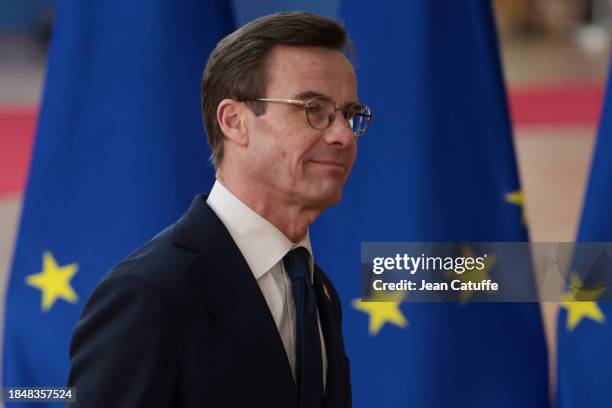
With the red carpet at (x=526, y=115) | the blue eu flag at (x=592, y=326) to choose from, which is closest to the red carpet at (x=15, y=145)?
the red carpet at (x=526, y=115)

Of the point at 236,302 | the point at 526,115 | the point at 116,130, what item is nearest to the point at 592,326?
the point at 116,130

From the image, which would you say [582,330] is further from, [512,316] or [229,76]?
[229,76]

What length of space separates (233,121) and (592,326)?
1.48 meters

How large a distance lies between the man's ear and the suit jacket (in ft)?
0.41

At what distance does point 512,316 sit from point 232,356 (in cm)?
148

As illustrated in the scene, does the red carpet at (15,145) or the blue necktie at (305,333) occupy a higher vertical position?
the red carpet at (15,145)

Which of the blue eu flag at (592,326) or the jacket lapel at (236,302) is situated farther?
the blue eu flag at (592,326)

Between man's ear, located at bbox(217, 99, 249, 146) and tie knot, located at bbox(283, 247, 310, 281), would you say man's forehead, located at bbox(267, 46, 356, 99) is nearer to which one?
man's ear, located at bbox(217, 99, 249, 146)

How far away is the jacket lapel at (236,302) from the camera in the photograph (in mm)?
1228

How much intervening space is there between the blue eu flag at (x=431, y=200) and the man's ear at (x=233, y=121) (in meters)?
1.19

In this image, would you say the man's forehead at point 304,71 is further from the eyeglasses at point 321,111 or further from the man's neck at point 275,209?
the man's neck at point 275,209

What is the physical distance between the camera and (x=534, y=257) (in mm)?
2469

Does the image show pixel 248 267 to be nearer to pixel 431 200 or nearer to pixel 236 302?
pixel 236 302

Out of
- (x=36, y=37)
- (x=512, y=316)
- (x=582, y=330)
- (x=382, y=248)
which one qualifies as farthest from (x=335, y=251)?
(x=36, y=37)
